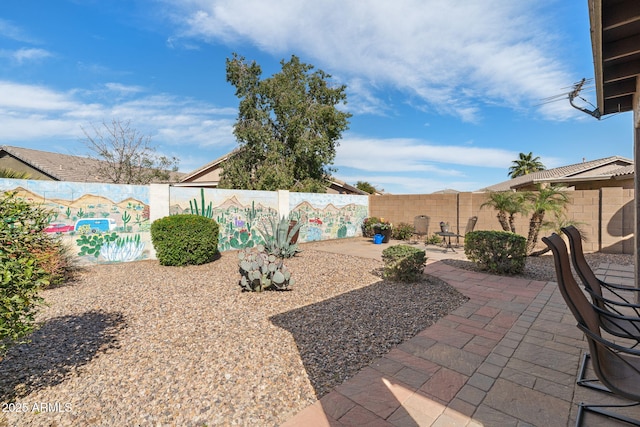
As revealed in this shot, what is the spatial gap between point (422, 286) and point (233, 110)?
1538 centimetres

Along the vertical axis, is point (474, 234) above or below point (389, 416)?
above

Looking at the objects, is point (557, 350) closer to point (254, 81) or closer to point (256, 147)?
point (256, 147)

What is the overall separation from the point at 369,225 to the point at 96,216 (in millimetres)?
9672

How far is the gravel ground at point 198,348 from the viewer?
1.96 m

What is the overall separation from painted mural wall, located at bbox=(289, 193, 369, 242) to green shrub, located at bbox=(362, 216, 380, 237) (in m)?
0.25

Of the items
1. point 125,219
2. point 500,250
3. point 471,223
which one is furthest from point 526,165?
point 125,219

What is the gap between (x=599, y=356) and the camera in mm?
1527

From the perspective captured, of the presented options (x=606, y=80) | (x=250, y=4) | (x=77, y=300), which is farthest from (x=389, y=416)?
(x=250, y=4)

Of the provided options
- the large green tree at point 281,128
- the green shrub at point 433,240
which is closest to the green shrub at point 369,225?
the green shrub at point 433,240

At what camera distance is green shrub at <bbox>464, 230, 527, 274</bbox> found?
5.66 m

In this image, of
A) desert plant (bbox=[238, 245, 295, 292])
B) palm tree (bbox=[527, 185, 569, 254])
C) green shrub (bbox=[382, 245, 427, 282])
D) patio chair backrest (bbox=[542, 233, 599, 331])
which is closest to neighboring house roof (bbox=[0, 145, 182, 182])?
desert plant (bbox=[238, 245, 295, 292])

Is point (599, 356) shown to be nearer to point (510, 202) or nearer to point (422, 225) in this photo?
point (510, 202)

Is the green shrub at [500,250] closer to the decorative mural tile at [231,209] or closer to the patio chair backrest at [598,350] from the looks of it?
the patio chair backrest at [598,350]

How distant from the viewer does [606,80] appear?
10.9ft
